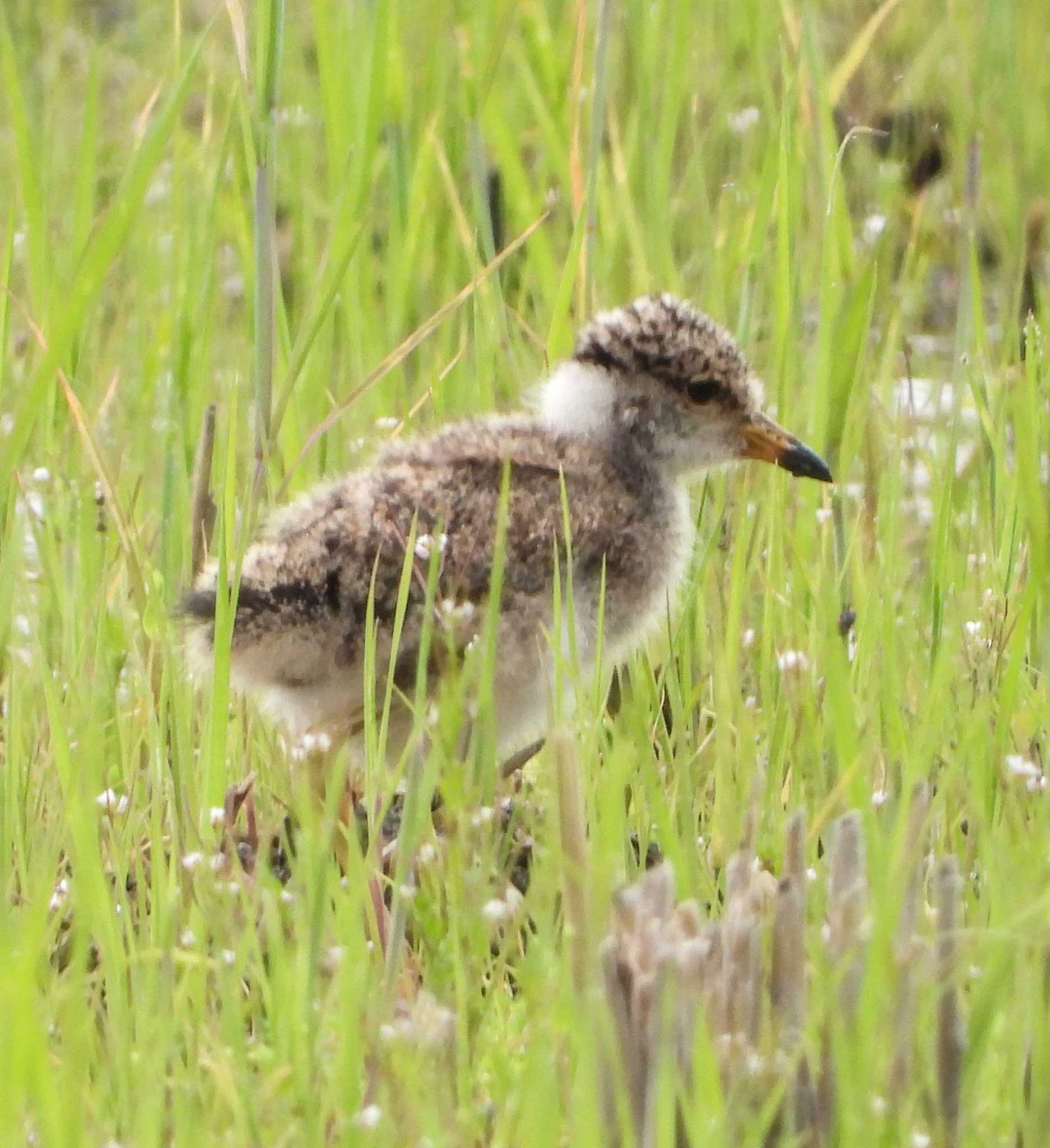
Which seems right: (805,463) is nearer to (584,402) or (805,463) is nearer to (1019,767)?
(584,402)

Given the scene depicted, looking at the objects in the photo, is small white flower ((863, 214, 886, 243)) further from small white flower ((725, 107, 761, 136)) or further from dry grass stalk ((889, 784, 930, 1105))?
dry grass stalk ((889, 784, 930, 1105))

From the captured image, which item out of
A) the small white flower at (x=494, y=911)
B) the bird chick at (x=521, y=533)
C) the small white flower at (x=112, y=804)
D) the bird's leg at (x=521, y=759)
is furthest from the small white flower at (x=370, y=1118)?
the bird's leg at (x=521, y=759)

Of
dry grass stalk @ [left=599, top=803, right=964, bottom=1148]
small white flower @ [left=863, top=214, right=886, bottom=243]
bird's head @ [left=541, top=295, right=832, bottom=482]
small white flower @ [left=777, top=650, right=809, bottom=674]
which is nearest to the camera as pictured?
dry grass stalk @ [left=599, top=803, right=964, bottom=1148]

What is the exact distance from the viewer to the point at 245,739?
3.68m

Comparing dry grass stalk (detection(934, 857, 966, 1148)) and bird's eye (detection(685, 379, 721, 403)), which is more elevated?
bird's eye (detection(685, 379, 721, 403))

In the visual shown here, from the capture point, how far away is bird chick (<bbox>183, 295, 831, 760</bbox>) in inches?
128

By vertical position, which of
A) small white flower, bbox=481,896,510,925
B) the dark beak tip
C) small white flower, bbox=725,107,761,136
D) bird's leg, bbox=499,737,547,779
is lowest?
bird's leg, bbox=499,737,547,779

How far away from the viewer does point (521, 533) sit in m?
3.41

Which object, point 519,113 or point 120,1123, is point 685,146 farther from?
point 120,1123

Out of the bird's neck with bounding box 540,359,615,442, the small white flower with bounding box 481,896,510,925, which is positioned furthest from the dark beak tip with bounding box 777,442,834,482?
the small white flower with bounding box 481,896,510,925

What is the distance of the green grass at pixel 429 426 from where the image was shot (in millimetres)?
2215

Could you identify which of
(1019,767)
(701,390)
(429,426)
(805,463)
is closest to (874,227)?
(701,390)

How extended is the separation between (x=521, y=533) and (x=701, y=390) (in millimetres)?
675

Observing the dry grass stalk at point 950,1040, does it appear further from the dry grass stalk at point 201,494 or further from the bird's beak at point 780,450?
the dry grass stalk at point 201,494
